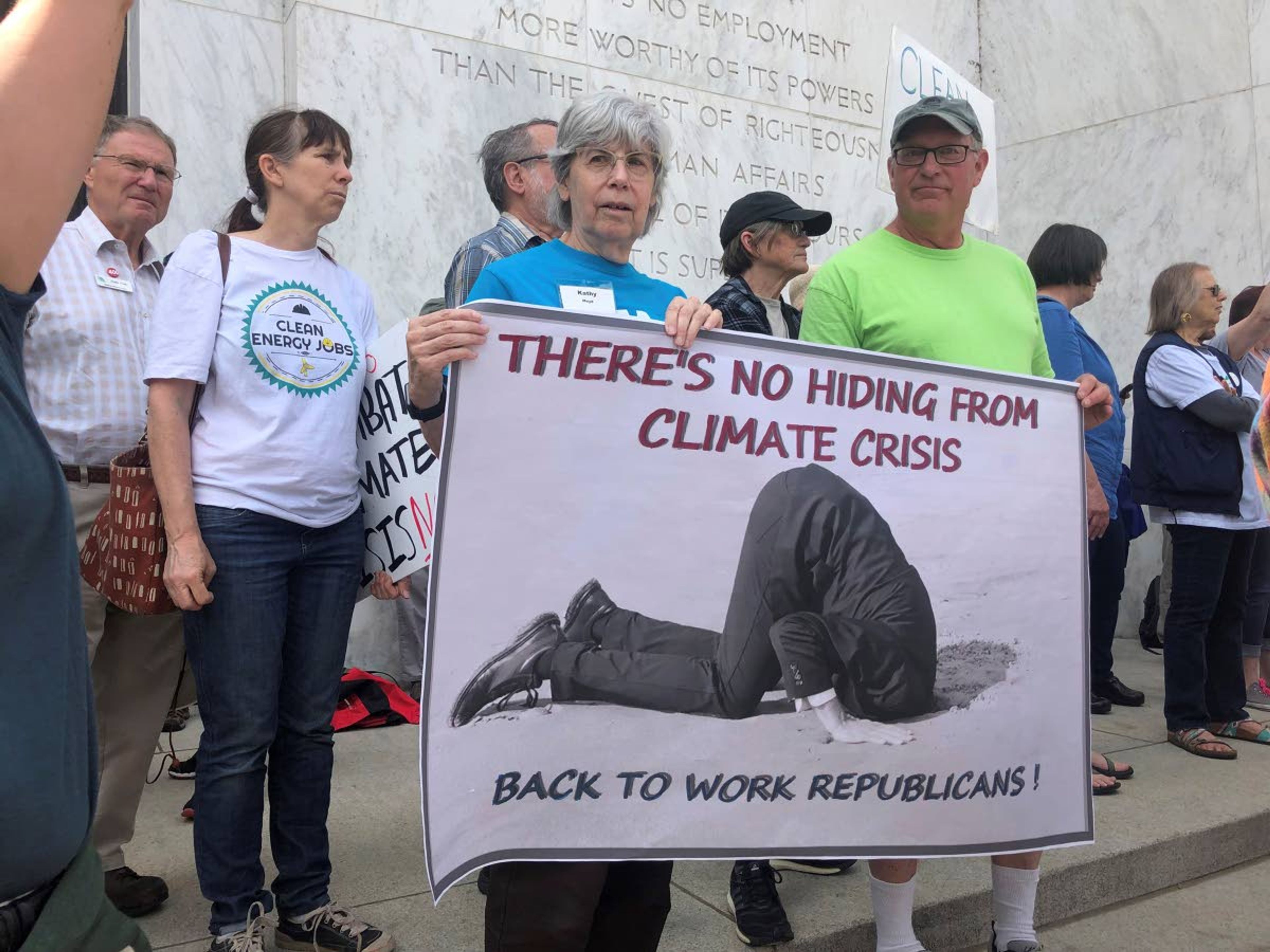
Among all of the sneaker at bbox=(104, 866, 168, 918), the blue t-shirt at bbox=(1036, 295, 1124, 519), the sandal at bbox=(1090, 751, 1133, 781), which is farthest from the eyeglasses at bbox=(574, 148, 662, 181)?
the sandal at bbox=(1090, 751, 1133, 781)

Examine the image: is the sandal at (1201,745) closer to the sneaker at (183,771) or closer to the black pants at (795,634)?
the black pants at (795,634)

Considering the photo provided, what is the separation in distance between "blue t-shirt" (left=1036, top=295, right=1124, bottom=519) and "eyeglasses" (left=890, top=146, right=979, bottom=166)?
143 cm

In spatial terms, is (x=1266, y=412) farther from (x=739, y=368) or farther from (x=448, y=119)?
(x=448, y=119)

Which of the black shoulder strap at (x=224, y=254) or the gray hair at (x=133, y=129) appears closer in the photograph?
the black shoulder strap at (x=224, y=254)

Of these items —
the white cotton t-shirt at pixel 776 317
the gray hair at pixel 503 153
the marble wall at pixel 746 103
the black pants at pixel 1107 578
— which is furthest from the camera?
the black pants at pixel 1107 578

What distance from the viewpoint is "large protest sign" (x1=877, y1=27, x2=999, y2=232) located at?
3.77 metres

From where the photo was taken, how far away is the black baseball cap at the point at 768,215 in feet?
11.6

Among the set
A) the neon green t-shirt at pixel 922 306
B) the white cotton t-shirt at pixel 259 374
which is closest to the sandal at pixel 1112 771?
the neon green t-shirt at pixel 922 306

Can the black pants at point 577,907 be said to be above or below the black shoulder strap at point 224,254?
below

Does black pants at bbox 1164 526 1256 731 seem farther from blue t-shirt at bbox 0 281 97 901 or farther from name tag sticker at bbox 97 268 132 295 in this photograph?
blue t-shirt at bbox 0 281 97 901

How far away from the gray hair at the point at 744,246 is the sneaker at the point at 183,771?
246 cm

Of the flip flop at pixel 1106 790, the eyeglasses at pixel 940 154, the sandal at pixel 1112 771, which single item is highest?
the eyeglasses at pixel 940 154

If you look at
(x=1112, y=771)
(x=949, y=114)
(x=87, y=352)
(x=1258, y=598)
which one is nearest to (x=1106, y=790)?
(x=1112, y=771)

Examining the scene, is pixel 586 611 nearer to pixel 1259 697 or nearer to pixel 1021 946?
pixel 1021 946
